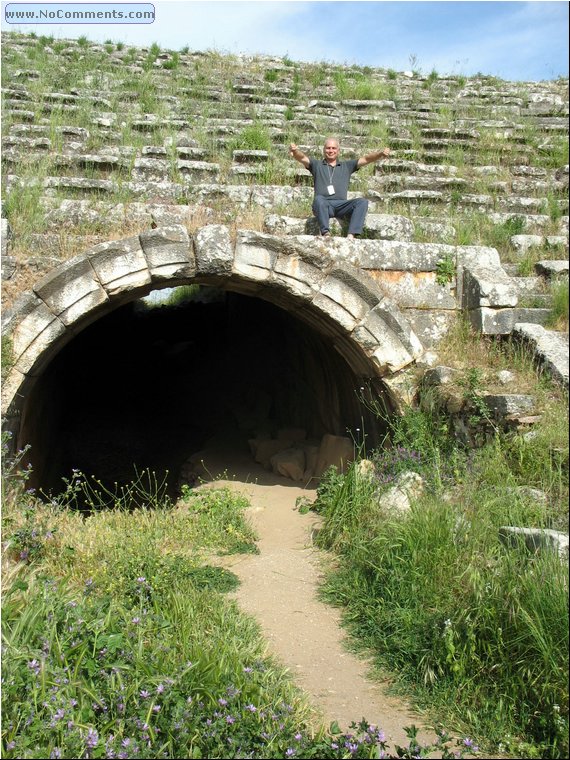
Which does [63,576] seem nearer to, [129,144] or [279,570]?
[279,570]

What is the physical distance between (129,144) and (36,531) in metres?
4.64

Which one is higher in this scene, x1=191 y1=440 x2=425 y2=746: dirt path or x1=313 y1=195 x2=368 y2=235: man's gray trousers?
x1=313 y1=195 x2=368 y2=235: man's gray trousers

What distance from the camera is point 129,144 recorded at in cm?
799

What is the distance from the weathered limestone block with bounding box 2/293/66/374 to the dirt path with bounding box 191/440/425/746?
222 centimetres

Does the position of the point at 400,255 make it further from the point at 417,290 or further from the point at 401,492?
the point at 401,492

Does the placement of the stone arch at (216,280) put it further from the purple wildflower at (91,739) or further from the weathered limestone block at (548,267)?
the purple wildflower at (91,739)

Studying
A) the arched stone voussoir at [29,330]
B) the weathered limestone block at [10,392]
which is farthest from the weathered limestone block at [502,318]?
the weathered limestone block at [10,392]

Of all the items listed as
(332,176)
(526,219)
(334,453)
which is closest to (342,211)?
(332,176)

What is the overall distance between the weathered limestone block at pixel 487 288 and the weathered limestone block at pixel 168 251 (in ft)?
7.63

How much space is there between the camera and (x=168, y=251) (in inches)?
236

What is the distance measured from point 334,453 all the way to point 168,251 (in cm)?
296

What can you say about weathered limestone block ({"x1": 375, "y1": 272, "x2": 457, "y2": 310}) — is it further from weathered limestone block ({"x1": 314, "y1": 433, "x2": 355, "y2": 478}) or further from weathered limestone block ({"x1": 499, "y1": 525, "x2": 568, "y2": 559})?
weathered limestone block ({"x1": 499, "y1": 525, "x2": 568, "y2": 559})

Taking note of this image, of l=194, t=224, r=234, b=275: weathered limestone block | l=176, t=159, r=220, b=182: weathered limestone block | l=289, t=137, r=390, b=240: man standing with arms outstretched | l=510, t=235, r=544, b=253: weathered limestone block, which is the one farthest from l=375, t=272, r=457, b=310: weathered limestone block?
l=176, t=159, r=220, b=182: weathered limestone block

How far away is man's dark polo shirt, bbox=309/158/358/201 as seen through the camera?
6.73 m
